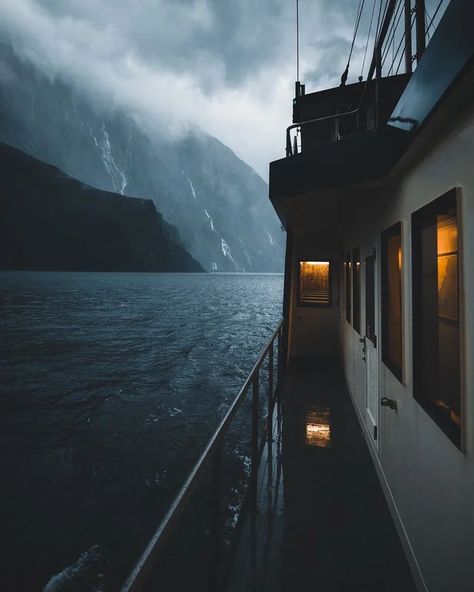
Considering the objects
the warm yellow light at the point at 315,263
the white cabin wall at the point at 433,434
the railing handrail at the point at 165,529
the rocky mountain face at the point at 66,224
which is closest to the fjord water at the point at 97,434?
the white cabin wall at the point at 433,434

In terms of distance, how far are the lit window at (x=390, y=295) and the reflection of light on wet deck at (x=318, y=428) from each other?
172cm

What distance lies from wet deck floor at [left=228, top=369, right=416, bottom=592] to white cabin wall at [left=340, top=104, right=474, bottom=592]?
0.91ft

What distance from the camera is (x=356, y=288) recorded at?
20.0ft

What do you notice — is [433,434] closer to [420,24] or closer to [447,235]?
[447,235]

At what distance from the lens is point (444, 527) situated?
210 centimetres

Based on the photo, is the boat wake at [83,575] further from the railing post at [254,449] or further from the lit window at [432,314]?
the lit window at [432,314]

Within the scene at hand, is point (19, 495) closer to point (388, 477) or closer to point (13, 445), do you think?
point (13, 445)

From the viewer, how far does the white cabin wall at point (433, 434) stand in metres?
1.80

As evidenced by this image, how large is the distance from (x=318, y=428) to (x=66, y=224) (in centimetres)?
13827

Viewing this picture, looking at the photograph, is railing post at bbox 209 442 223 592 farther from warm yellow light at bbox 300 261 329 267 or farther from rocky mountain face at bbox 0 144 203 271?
rocky mountain face at bbox 0 144 203 271

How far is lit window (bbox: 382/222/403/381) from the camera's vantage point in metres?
3.74

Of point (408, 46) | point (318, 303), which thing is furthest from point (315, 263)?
point (408, 46)

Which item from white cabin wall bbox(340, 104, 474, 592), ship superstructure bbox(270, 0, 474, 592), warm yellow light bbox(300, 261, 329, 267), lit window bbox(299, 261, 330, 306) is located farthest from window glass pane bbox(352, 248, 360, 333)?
warm yellow light bbox(300, 261, 329, 267)

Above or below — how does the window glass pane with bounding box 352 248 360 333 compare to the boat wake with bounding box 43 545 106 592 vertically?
above
